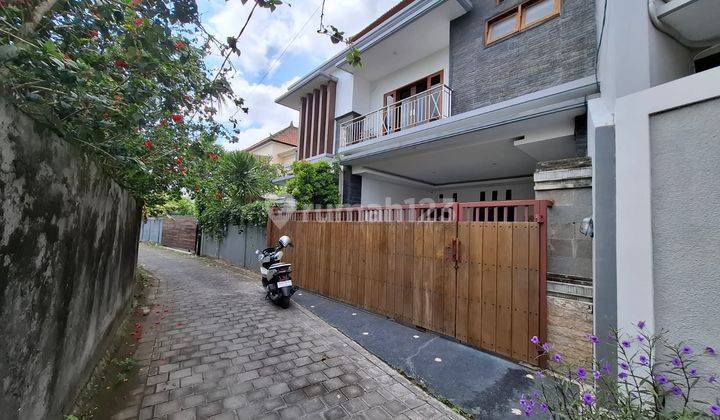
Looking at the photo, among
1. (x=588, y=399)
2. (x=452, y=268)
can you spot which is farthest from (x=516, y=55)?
(x=588, y=399)

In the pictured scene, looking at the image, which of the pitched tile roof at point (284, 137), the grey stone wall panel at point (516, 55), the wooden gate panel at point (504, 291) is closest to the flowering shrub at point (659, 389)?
the wooden gate panel at point (504, 291)

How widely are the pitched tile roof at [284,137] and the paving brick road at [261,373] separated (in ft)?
57.3

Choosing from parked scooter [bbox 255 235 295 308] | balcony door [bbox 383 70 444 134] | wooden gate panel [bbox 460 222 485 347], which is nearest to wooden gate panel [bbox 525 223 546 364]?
wooden gate panel [bbox 460 222 485 347]

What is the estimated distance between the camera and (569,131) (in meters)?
5.38

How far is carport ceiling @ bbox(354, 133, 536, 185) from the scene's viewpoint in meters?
6.69

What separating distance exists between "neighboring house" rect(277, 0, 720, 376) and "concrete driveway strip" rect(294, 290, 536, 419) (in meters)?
0.73

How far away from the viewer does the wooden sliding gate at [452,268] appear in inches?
138

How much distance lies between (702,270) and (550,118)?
4.15 metres

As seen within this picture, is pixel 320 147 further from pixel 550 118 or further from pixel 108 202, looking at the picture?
pixel 108 202

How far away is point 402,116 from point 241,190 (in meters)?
6.35

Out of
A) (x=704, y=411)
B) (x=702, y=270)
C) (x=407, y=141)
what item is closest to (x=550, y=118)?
(x=407, y=141)

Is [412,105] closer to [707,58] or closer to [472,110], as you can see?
[472,110]

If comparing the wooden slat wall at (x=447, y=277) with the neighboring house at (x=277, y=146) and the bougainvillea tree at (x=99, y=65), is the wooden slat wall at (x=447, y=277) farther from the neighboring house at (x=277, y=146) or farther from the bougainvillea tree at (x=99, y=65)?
the neighboring house at (x=277, y=146)

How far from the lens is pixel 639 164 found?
6.75 ft
